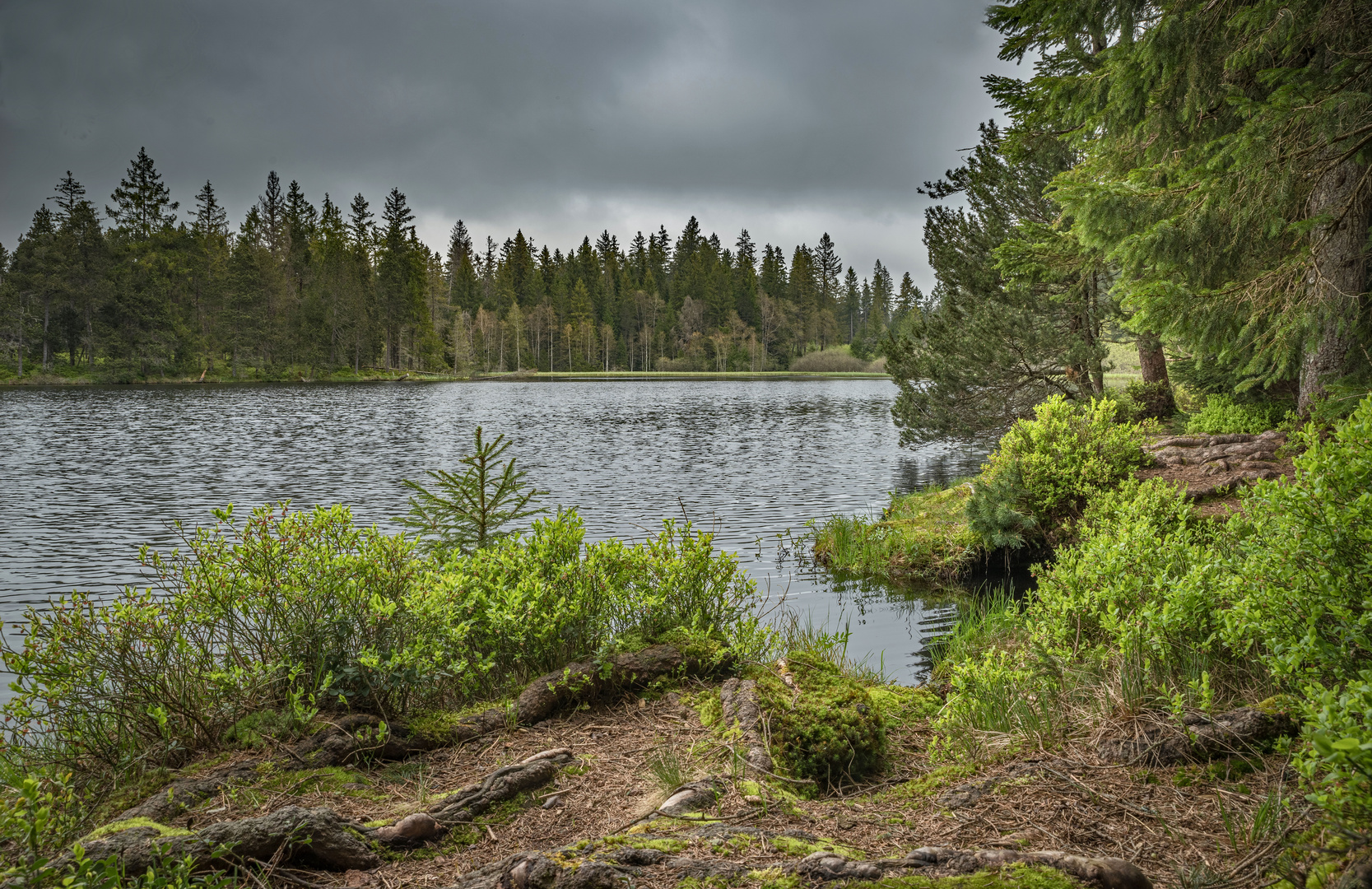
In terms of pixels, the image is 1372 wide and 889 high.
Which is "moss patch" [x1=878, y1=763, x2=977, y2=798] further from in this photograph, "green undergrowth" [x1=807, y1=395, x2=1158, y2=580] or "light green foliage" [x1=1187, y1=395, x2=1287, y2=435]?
"light green foliage" [x1=1187, y1=395, x2=1287, y2=435]

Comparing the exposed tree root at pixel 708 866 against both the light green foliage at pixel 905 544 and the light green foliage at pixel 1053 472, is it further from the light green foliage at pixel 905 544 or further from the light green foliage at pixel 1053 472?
the light green foliage at pixel 905 544

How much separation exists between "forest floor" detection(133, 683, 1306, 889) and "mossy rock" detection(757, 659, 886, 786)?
0.39ft

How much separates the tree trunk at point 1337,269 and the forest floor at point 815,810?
6.65m

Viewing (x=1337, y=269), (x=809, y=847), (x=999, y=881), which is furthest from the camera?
(x=1337, y=269)

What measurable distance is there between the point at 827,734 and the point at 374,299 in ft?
274

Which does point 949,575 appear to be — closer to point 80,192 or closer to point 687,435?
point 687,435

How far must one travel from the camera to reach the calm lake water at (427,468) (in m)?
10.3

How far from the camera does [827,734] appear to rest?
3.51 m

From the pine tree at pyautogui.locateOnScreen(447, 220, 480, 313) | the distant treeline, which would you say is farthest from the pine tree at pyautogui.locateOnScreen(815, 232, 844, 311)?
the pine tree at pyautogui.locateOnScreen(447, 220, 480, 313)

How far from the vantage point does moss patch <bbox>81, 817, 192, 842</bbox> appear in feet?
7.57

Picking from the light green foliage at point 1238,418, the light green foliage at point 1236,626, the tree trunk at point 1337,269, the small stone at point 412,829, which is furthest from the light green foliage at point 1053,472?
the small stone at point 412,829

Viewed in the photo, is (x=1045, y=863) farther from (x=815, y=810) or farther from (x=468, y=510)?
(x=468, y=510)

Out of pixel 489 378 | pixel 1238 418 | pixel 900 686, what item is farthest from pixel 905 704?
pixel 489 378

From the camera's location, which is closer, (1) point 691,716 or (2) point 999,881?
(2) point 999,881
